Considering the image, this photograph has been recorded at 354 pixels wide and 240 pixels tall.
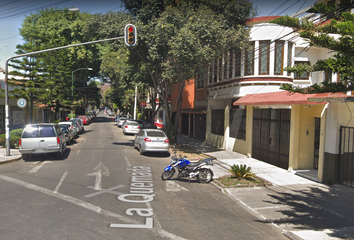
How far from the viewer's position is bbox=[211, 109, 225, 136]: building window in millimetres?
19891

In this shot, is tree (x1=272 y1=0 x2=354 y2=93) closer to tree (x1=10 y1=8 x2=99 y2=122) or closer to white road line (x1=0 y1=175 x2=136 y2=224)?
white road line (x1=0 y1=175 x2=136 y2=224)

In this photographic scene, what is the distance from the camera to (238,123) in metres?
17.5

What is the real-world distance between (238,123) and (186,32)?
6.34m

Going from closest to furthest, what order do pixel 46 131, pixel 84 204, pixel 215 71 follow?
pixel 84 204
pixel 46 131
pixel 215 71

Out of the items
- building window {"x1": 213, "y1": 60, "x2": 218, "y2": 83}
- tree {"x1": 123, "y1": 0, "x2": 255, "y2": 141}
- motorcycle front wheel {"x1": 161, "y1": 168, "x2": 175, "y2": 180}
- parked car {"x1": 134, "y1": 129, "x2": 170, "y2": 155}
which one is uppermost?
tree {"x1": 123, "y1": 0, "x2": 255, "y2": 141}

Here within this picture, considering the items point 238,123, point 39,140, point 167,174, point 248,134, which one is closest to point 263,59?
point 238,123

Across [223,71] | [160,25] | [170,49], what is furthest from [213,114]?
[160,25]

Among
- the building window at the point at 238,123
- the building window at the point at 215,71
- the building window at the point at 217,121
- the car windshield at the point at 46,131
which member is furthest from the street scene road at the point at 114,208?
the building window at the point at 215,71

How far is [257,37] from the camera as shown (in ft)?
54.9

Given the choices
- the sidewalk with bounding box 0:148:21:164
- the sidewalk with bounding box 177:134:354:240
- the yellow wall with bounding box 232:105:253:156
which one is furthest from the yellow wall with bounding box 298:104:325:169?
the sidewalk with bounding box 0:148:21:164

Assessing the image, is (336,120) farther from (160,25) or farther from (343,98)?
(160,25)

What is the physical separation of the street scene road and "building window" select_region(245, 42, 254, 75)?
28.9 feet

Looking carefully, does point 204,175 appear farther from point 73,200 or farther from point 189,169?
point 73,200

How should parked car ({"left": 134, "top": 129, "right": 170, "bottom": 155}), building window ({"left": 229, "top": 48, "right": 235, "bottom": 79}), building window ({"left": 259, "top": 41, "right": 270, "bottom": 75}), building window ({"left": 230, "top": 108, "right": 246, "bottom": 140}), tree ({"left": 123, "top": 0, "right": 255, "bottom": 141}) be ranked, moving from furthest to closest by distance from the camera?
building window ({"left": 229, "top": 48, "right": 235, "bottom": 79}) < building window ({"left": 230, "top": 108, "right": 246, "bottom": 140}) < building window ({"left": 259, "top": 41, "right": 270, "bottom": 75}) < parked car ({"left": 134, "top": 129, "right": 170, "bottom": 155}) < tree ({"left": 123, "top": 0, "right": 255, "bottom": 141})
